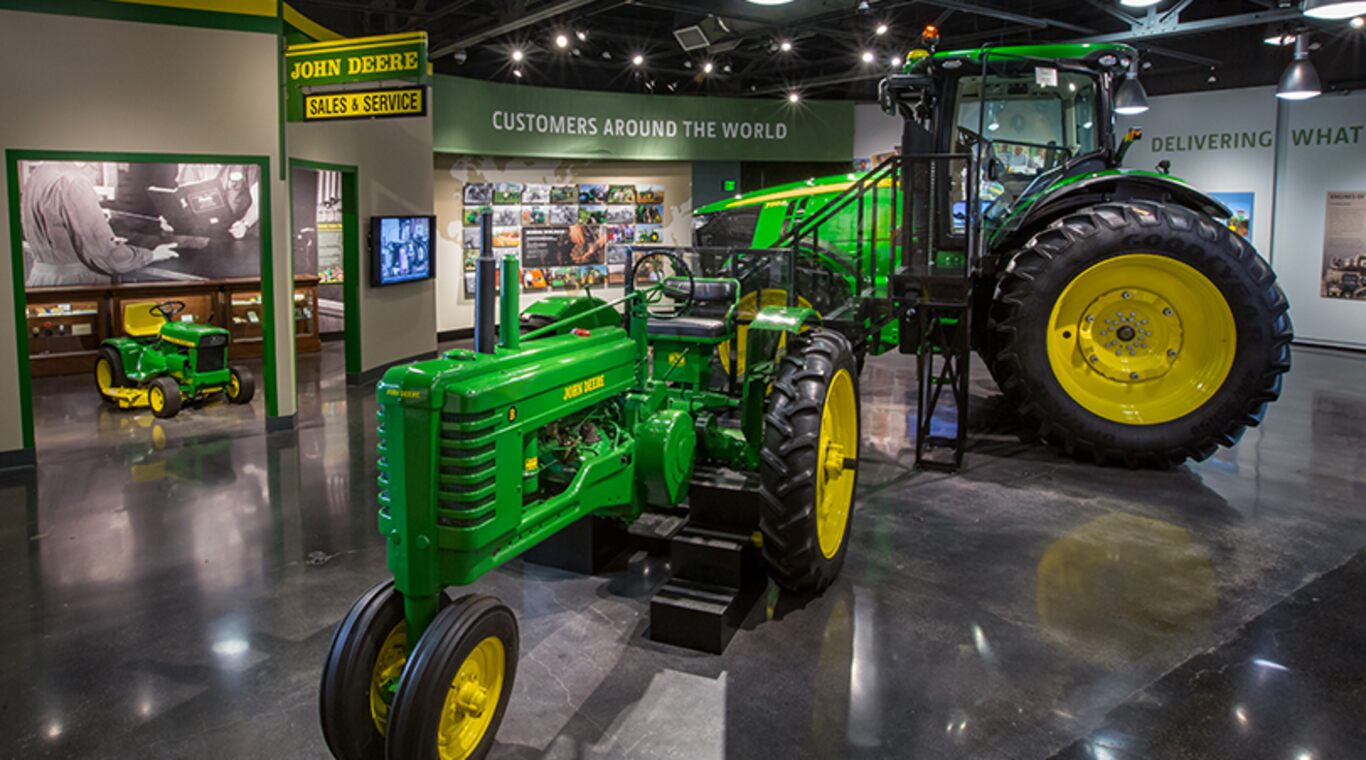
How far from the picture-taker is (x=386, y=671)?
9.95 feet

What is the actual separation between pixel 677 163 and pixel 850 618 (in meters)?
11.4

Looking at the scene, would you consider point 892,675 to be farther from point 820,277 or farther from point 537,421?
point 820,277

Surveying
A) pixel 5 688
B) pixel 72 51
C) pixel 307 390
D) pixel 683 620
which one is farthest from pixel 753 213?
pixel 5 688

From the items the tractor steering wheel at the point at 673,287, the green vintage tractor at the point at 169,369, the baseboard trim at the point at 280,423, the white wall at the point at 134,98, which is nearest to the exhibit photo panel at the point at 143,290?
the green vintage tractor at the point at 169,369

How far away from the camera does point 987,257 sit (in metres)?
7.14

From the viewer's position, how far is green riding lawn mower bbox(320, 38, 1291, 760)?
2.98m

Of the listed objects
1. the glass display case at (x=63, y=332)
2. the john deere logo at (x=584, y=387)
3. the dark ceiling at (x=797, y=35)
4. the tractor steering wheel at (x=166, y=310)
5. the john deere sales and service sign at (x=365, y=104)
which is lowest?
the glass display case at (x=63, y=332)

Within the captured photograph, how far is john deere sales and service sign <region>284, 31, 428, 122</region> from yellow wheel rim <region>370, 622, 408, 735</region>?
4374 millimetres

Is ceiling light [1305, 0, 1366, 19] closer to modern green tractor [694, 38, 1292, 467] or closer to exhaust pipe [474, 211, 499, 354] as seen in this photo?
modern green tractor [694, 38, 1292, 467]

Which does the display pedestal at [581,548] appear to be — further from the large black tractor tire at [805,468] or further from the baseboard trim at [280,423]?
the baseboard trim at [280,423]

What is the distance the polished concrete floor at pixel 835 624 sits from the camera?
131 inches

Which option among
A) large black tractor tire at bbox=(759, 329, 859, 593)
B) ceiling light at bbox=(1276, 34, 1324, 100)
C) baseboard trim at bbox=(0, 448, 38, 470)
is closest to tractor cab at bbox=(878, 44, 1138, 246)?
large black tractor tire at bbox=(759, 329, 859, 593)

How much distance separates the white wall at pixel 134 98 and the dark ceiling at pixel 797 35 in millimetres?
3245

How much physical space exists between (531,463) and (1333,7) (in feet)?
18.2
